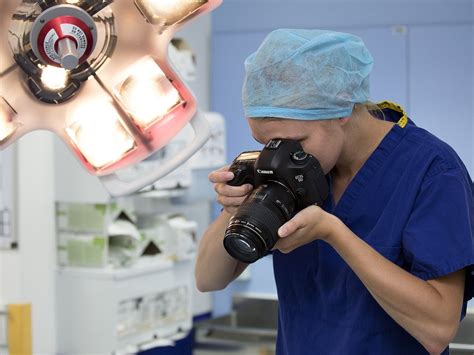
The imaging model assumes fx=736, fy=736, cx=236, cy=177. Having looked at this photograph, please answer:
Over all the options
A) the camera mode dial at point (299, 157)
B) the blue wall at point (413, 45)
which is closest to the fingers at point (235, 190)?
the camera mode dial at point (299, 157)

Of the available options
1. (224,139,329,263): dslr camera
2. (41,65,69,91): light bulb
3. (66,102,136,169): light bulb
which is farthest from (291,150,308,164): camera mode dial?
(41,65,69,91): light bulb

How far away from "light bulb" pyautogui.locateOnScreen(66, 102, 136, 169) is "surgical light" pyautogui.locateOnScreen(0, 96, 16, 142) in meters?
0.08

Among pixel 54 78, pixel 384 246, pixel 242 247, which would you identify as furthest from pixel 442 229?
pixel 54 78

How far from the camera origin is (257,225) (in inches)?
40.7

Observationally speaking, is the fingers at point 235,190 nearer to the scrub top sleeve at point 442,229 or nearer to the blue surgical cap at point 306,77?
the blue surgical cap at point 306,77

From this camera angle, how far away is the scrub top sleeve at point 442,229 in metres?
1.11

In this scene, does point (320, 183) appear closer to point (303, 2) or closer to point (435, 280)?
point (435, 280)

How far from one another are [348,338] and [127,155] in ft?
1.64

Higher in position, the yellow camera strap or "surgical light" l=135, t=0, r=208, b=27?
"surgical light" l=135, t=0, r=208, b=27

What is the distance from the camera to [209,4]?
3.16ft

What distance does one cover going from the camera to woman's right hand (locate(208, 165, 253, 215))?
1167 millimetres

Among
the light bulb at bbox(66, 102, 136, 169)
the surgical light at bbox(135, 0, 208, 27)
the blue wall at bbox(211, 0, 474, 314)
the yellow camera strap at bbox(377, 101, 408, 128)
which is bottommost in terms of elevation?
the light bulb at bbox(66, 102, 136, 169)

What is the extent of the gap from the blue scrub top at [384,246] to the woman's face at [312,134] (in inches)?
4.7

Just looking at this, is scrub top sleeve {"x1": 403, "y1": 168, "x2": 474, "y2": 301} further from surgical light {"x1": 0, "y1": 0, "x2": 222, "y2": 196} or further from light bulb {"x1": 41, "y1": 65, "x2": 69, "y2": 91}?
light bulb {"x1": 41, "y1": 65, "x2": 69, "y2": 91}
